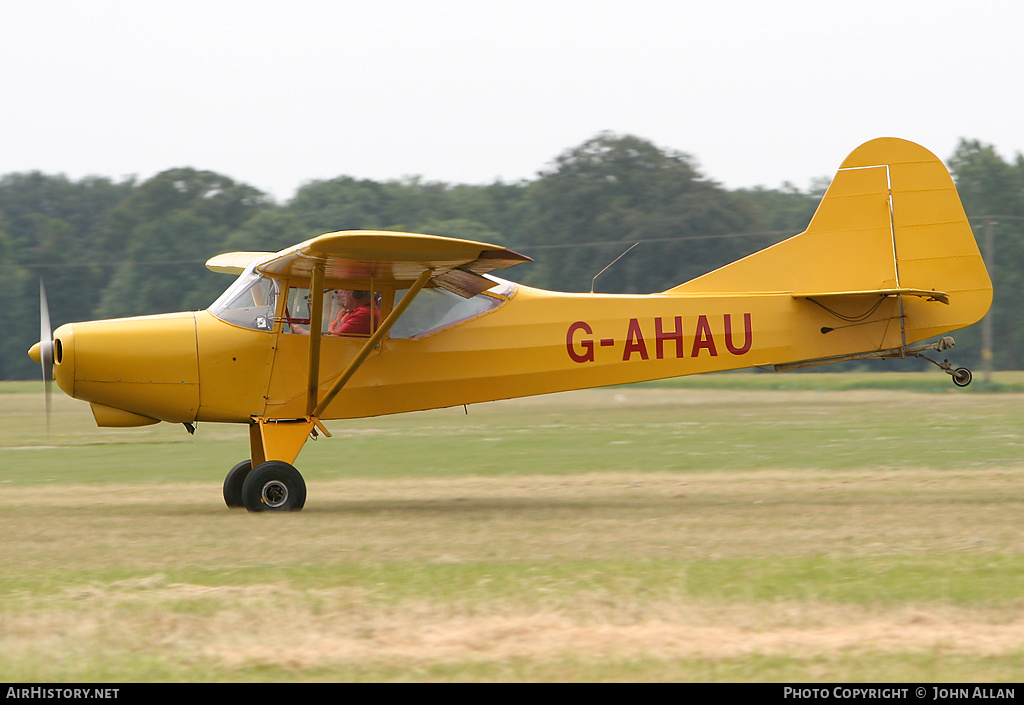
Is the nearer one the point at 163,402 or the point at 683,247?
the point at 163,402

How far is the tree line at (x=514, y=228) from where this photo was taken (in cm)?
5578

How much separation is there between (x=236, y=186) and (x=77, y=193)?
24.5 m

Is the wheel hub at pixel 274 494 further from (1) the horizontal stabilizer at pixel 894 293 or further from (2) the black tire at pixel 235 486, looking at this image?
(1) the horizontal stabilizer at pixel 894 293

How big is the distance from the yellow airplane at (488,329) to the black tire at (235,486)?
0.07 ft

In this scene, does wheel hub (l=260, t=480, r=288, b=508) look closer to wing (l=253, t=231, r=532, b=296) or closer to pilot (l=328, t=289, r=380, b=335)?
pilot (l=328, t=289, r=380, b=335)

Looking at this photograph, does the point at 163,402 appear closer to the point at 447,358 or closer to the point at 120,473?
the point at 447,358

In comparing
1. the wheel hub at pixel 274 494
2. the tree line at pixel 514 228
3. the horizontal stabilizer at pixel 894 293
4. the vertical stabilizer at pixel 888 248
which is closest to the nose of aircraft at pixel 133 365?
the wheel hub at pixel 274 494

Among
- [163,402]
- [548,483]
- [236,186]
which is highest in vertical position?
[236,186]

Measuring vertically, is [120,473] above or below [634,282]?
below

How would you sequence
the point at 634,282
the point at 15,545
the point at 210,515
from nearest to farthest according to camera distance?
the point at 15,545 → the point at 210,515 → the point at 634,282

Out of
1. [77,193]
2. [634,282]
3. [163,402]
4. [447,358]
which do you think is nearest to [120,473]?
[163,402]

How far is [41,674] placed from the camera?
4883 mm

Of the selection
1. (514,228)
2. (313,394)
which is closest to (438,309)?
(313,394)

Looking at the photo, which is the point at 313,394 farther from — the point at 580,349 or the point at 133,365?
the point at 580,349
